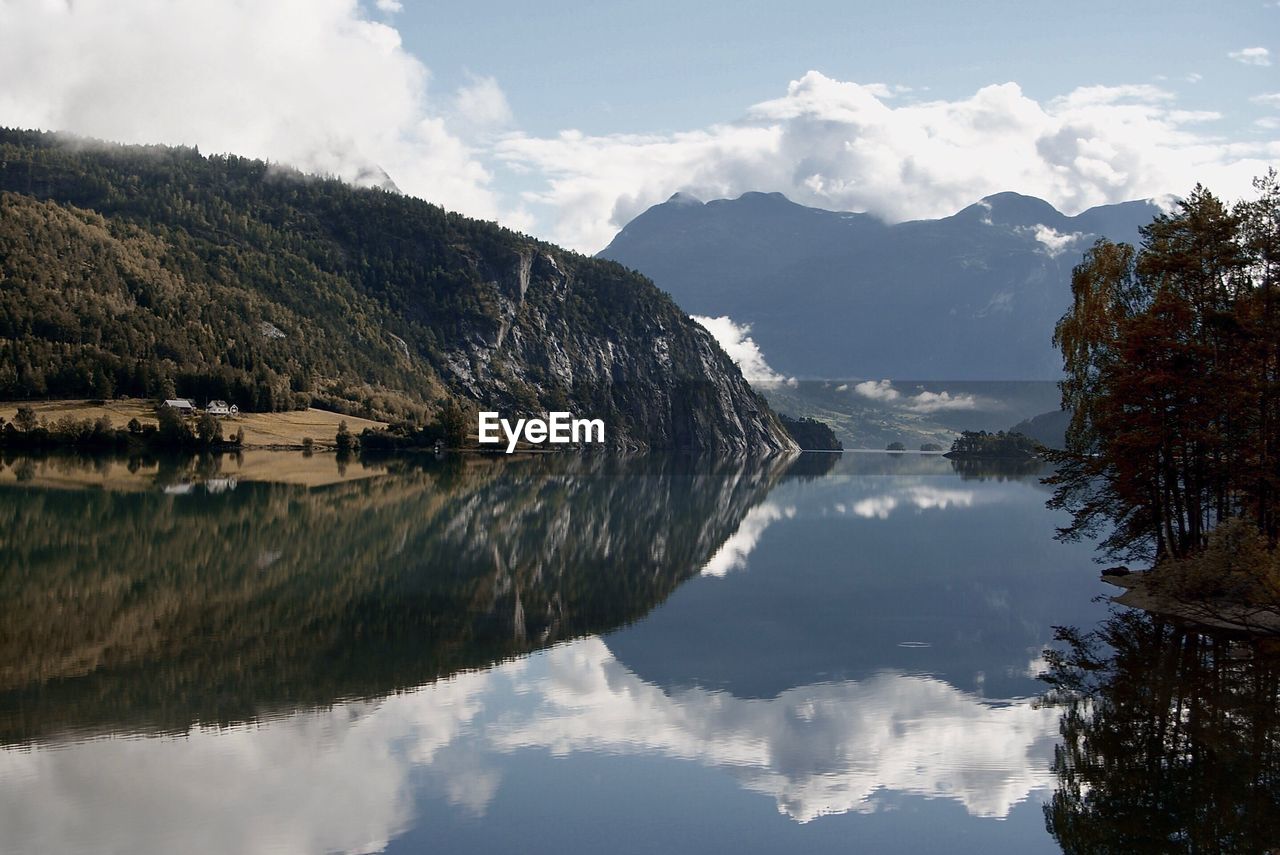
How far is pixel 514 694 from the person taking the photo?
3531 cm

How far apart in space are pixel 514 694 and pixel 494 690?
71cm

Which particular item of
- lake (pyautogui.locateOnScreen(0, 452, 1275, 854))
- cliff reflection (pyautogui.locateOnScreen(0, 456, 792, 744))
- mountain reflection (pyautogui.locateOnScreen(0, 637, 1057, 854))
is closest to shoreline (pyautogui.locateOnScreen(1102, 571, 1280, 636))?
lake (pyautogui.locateOnScreen(0, 452, 1275, 854))

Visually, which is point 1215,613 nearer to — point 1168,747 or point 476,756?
point 1168,747

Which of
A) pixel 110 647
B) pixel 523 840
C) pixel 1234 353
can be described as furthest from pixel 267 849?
pixel 1234 353

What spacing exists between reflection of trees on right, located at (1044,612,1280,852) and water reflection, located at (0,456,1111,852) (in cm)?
125

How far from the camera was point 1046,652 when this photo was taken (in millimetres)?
45812

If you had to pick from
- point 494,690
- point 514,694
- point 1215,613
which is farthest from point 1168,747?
point 1215,613

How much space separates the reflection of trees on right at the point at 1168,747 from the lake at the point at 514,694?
0.77 m

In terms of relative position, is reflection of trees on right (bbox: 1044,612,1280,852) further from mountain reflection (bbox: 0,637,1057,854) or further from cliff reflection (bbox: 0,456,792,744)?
cliff reflection (bbox: 0,456,792,744)

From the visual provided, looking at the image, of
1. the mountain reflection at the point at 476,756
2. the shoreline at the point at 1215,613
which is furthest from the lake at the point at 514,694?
the shoreline at the point at 1215,613

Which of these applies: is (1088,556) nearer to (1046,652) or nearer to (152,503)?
(1046,652)

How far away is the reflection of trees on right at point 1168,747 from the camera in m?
24.8

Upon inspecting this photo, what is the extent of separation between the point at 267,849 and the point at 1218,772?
21787 millimetres

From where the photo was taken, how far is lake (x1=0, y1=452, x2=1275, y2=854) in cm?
2478
